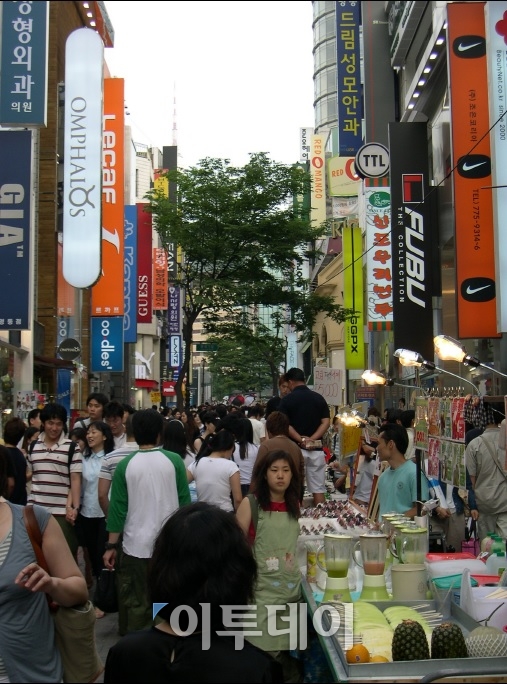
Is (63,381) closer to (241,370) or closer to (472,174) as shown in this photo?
(472,174)

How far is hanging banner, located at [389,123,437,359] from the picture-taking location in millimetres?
18125

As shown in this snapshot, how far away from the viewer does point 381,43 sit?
28.9m

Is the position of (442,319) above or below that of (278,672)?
above

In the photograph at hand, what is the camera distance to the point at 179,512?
2.59 metres

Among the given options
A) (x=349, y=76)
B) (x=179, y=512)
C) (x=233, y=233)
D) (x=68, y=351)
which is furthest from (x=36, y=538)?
(x=349, y=76)

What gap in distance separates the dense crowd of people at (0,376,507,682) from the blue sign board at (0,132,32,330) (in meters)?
3.92

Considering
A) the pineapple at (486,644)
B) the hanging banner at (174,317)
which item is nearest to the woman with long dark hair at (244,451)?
the pineapple at (486,644)

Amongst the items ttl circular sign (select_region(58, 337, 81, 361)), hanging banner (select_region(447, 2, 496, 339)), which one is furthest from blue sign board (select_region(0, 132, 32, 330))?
hanging banner (select_region(447, 2, 496, 339))

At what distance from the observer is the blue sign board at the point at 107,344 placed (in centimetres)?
2944

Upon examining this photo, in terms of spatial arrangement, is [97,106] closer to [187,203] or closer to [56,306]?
[187,203]

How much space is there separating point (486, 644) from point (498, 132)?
11.4m

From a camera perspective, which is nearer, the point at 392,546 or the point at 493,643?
the point at 493,643

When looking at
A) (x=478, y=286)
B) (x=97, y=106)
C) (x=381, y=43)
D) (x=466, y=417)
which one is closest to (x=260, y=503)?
(x=466, y=417)

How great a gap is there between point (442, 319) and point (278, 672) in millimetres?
18749
